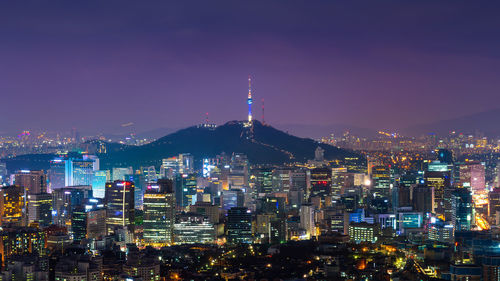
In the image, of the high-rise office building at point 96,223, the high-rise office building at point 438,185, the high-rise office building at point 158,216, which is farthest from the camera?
the high-rise office building at point 438,185

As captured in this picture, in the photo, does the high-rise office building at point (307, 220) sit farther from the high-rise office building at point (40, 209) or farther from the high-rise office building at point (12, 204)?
the high-rise office building at point (12, 204)

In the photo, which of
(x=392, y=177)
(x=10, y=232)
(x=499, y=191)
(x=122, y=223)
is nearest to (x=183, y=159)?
(x=392, y=177)

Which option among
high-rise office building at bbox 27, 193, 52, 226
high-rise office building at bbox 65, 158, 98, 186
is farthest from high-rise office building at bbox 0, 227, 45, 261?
high-rise office building at bbox 65, 158, 98, 186

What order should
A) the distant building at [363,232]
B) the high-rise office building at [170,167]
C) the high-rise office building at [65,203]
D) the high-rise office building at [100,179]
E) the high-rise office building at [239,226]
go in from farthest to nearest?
the high-rise office building at [170,167]
the high-rise office building at [100,179]
the high-rise office building at [65,203]
the high-rise office building at [239,226]
the distant building at [363,232]

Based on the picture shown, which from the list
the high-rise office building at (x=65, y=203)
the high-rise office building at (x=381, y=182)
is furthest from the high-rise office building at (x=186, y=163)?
the high-rise office building at (x=381, y=182)

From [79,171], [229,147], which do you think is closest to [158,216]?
[79,171]

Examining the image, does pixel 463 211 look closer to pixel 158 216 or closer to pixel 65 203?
pixel 158 216
